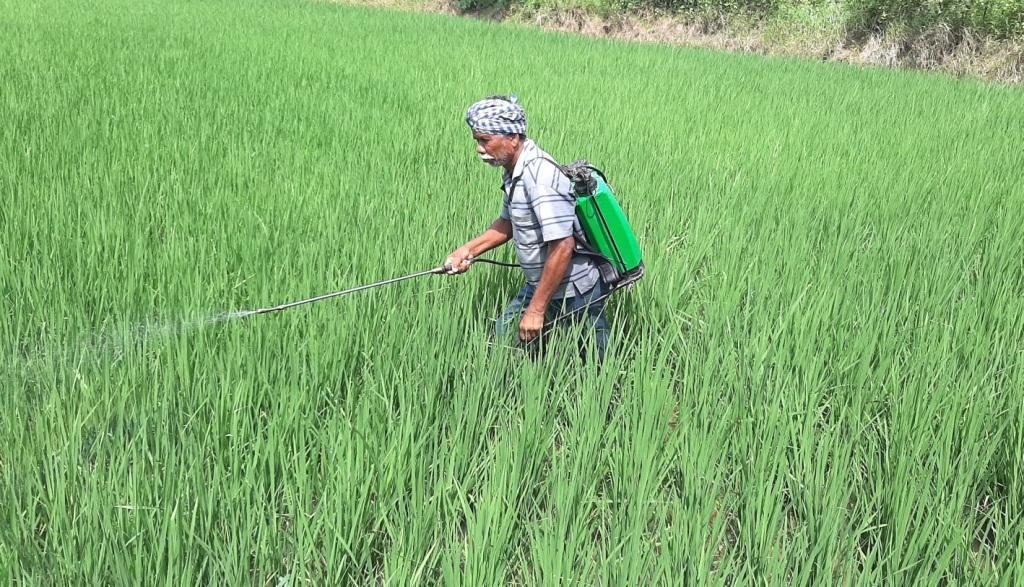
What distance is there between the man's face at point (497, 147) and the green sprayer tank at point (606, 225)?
Result: 18 cm

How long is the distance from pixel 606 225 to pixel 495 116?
0.37 m

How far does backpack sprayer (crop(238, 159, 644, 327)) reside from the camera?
1.56 metres

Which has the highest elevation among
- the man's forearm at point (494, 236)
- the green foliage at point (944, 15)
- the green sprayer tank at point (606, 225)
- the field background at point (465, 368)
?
the green foliage at point (944, 15)

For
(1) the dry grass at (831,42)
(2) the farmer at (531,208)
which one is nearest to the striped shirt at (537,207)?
(2) the farmer at (531,208)

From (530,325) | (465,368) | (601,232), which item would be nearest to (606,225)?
(601,232)

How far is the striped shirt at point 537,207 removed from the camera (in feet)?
5.08

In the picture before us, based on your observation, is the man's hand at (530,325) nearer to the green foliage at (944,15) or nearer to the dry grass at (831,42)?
the dry grass at (831,42)

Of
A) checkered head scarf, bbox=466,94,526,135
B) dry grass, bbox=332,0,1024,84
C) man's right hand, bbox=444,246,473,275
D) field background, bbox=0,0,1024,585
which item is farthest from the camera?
dry grass, bbox=332,0,1024,84

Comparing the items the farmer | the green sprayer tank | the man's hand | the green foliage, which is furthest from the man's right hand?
the green foliage

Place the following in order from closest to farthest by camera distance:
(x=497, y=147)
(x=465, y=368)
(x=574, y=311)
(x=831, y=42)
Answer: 1. (x=465, y=368)
2. (x=497, y=147)
3. (x=574, y=311)
4. (x=831, y=42)

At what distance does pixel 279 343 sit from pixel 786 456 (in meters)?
1.06

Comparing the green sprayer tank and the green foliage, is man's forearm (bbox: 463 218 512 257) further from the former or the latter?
the green foliage

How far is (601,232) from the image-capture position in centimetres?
163

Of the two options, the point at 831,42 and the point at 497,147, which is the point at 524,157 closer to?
the point at 497,147
